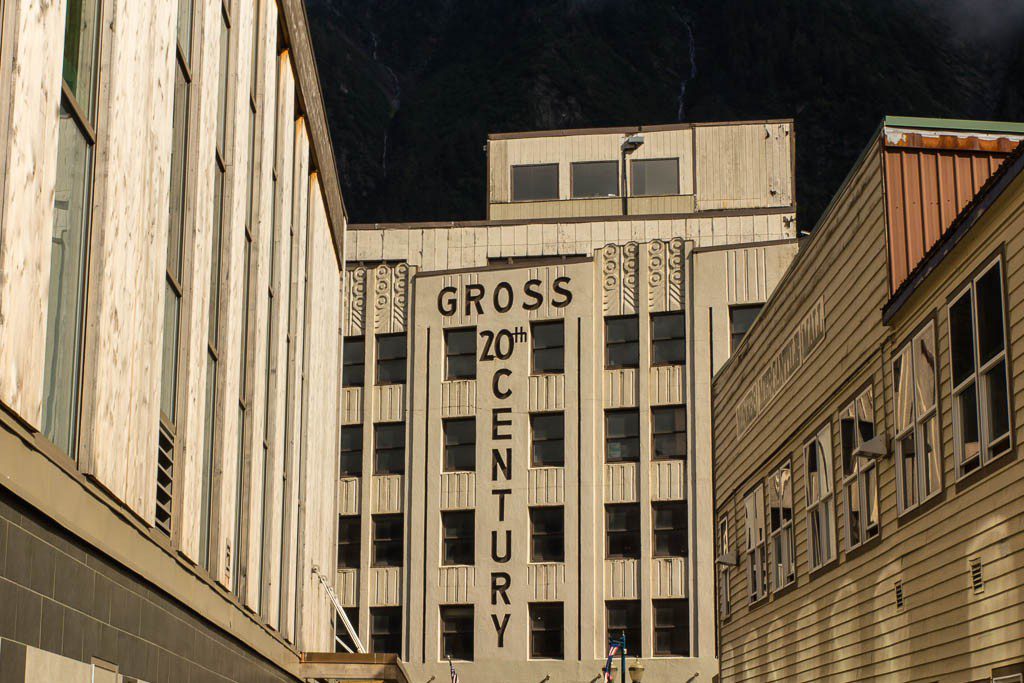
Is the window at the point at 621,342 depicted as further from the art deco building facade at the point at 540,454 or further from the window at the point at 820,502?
the window at the point at 820,502

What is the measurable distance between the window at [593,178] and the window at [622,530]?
12.9m

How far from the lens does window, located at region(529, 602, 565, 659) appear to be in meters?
44.8

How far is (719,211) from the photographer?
49875mm

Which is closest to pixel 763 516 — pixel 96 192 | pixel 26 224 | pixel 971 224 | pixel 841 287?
pixel 841 287

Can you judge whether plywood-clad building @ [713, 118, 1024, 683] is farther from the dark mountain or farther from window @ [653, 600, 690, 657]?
the dark mountain

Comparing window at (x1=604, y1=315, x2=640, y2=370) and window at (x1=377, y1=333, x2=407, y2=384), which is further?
window at (x1=377, y1=333, x2=407, y2=384)

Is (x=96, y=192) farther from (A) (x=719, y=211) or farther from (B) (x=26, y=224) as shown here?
(A) (x=719, y=211)

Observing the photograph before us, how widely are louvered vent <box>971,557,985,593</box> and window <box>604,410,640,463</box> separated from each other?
29.4 meters

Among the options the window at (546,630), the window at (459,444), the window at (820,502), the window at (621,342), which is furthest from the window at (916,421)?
the window at (459,444)

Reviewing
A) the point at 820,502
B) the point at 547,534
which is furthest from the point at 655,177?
the point at 820,502

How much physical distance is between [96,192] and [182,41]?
4.96m

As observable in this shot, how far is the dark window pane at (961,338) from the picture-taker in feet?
52.3

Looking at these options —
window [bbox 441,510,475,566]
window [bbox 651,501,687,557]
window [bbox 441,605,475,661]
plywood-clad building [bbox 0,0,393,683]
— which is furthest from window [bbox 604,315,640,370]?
plywood-clad building [bbox 0,0,393,683]

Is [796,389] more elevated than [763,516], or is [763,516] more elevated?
[796,389]
